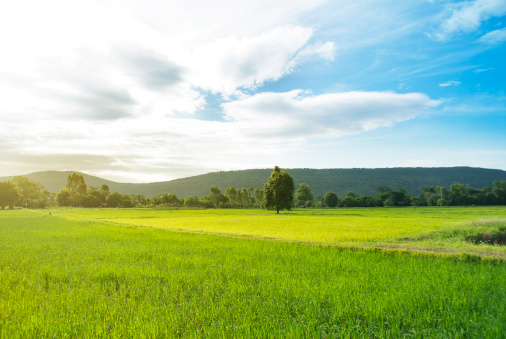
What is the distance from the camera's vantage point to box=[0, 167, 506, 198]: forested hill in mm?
119125

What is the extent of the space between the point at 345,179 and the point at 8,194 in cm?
13781

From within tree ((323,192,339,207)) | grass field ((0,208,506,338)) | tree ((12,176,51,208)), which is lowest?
tree ((323,192,339,207))

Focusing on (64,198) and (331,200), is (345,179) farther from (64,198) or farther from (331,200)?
(64,198)

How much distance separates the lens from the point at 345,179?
5517 inches

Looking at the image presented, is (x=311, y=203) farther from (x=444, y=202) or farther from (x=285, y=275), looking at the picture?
(x=285, y=275)

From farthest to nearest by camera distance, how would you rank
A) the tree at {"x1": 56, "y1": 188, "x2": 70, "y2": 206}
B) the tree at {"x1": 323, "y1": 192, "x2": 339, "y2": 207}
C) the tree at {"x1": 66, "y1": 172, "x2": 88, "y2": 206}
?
the tree at {"x1": 56, "y1": 188, "x2": 70, "y2": 206} < the tree at {"x1": 66, "y1": 172, "x2": 88, "y2": 206} < the tree at {"x1": 323, "y1": 192, "x2": 339, "y2": 207}

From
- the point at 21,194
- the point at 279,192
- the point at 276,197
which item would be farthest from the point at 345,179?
the point at 21,194

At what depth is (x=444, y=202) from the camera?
80.3 meters

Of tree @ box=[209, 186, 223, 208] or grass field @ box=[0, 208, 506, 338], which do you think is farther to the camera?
tree @ box=[209, 186, 223, 208]

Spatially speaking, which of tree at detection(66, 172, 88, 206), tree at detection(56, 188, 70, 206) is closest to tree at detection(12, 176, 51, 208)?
tree at detection(56, 188, 70, 206)

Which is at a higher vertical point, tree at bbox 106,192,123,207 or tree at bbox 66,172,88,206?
tree at bbox 66,172,88,206

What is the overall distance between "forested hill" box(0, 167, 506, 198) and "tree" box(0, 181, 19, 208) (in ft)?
234

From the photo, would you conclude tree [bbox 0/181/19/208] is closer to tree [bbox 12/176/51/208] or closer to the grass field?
tree [bbox 12/176/51/208]

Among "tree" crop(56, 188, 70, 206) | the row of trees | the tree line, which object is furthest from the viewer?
"tree" crop(56, 188, 70, 206)
